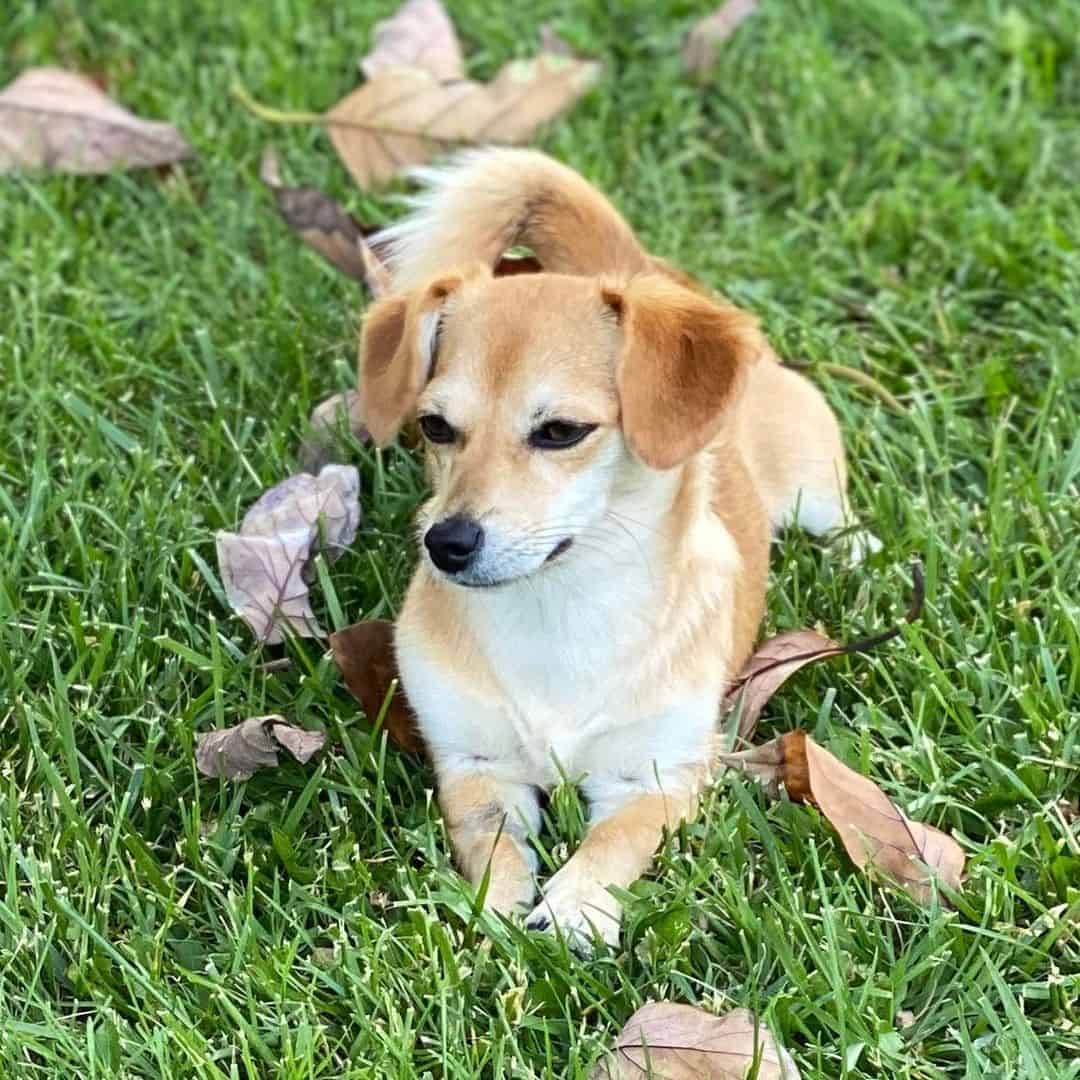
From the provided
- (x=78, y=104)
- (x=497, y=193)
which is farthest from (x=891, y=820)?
(x=78, y=104)

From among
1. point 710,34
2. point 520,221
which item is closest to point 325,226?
point 520,221

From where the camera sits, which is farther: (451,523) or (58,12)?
(58,12)

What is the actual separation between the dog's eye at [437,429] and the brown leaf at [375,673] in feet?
Answer: 1.38

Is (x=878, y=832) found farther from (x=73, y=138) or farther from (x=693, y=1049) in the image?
(x=73, y=138)

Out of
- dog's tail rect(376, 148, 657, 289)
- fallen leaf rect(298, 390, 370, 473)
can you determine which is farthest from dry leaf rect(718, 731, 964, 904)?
fallen leaf rect(298, 390, 370, 473)

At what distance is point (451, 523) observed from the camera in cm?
257

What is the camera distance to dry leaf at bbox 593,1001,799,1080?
2.26 m

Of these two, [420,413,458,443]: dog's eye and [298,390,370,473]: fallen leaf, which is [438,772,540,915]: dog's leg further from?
[298,390,370,473]: fallen leaf

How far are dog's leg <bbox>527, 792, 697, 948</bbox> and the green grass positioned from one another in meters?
0.05

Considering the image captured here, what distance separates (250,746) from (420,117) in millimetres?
2267

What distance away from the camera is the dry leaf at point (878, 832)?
2.59m

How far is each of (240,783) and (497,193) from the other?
1294 mm

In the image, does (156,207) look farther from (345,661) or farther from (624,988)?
(624,988)

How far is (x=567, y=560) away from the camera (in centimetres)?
276
